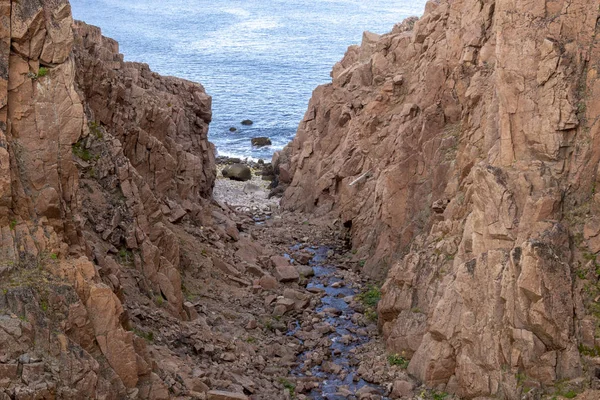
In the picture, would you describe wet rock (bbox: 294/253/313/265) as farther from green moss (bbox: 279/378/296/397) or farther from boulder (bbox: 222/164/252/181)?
boulder (bbox: 222/164/252/181)

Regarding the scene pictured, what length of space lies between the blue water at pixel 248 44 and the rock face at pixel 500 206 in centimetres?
3900

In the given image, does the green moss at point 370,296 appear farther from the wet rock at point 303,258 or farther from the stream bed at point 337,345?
the wet rock at point 303,258

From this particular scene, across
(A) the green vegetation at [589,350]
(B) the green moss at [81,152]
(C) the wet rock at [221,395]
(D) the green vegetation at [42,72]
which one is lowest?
(C) the wet rock at [221,395]

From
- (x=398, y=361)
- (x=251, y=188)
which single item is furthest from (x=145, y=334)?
(x=251, y=188)

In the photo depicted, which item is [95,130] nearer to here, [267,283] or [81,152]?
[81,152]

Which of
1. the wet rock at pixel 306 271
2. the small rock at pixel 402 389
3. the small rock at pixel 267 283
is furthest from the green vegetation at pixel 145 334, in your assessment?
the wet rock at pixel 306 271

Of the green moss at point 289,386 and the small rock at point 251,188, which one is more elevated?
the small rock at point 251,188

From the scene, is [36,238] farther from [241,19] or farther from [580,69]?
[241,19]

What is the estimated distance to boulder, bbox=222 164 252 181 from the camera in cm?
7044

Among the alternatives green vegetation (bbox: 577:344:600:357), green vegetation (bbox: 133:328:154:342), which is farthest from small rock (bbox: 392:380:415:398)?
green vegetation (bbox: 133:328:154:342)

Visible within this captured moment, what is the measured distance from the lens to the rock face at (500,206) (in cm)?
2759

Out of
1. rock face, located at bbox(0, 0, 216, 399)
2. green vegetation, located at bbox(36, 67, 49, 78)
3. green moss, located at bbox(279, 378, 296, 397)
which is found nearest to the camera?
rock face, located at bbox(0, 0, 216, 399)

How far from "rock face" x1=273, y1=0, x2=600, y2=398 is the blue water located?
3900 centimetres

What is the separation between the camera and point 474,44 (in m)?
39.8
